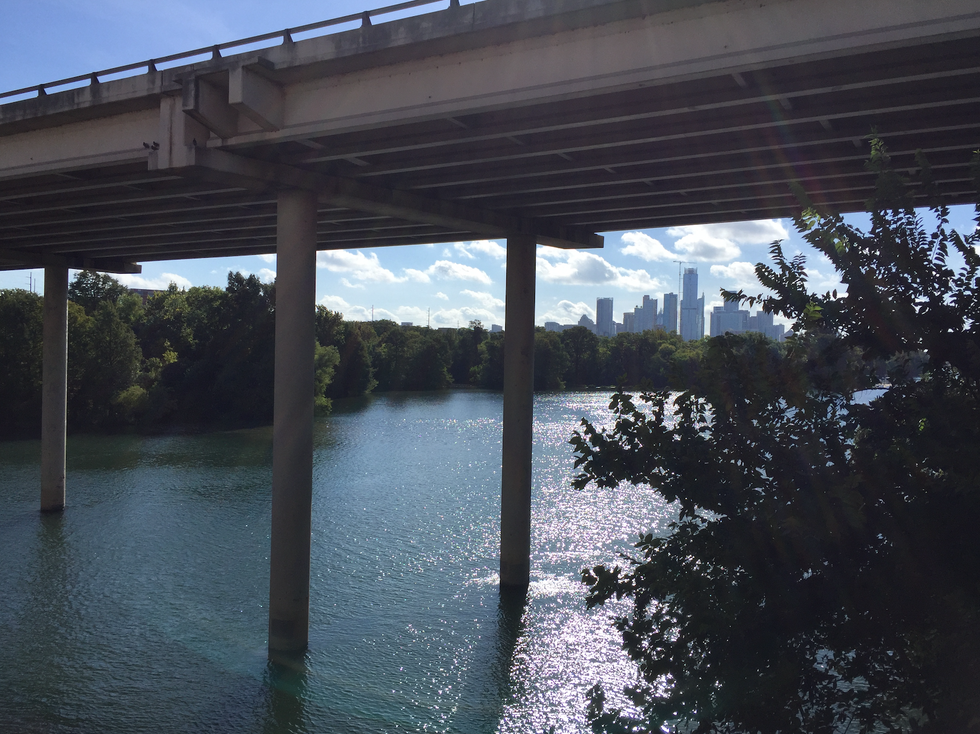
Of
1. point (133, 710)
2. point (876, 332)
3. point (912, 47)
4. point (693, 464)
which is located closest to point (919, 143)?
point (912, 47)

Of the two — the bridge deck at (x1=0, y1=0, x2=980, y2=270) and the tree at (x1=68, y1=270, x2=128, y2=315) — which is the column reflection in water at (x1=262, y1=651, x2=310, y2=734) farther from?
the tree at (x1=68, y1=270, x2=128, y2=315)

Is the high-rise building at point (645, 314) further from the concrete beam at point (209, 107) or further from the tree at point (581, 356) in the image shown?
the concrete beam at point (209, 107)

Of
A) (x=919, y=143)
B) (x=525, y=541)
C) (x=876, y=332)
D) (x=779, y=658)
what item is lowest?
(x=525, y=541)

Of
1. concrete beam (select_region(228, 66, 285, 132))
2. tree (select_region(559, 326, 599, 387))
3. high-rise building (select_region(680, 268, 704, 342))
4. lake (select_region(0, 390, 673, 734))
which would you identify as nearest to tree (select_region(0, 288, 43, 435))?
lake (select_region(0, 390, 673, 734))

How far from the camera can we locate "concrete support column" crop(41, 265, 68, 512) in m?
21.0

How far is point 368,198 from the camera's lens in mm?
12242

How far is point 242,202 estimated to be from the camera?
13438 millimetres

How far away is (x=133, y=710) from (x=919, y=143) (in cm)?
1200

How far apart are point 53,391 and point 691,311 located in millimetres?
87055

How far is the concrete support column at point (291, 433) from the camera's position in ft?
37.9

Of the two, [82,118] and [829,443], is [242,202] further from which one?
[829,443]

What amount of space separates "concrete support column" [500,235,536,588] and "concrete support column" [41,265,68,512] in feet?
43.6

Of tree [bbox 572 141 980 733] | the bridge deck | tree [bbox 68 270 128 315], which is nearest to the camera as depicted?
tree [bbox 572 141 980 733]

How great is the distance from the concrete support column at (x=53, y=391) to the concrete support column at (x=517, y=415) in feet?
43.6
